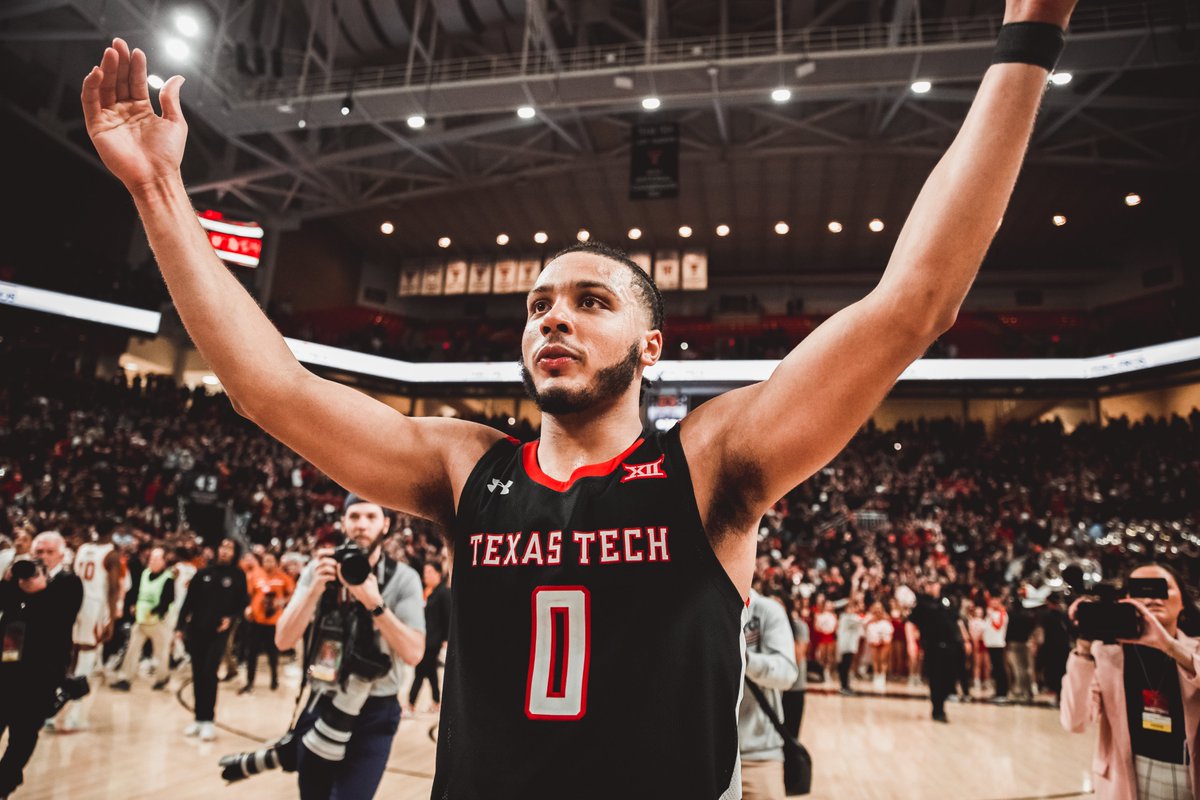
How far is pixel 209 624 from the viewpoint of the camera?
23.7 feet

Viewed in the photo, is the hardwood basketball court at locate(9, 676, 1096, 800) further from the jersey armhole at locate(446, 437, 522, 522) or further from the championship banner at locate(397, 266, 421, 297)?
the championship banner at locate(397, 266, 421, 297)

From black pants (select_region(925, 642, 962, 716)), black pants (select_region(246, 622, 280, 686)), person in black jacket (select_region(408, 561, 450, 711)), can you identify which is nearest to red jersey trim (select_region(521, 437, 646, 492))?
person in black jacket (select_region(408, 561, 450, 711))

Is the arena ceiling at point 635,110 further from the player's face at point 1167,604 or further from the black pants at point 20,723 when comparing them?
the black pants at point 20,723

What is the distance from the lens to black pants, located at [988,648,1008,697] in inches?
439

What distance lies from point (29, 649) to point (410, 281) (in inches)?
920

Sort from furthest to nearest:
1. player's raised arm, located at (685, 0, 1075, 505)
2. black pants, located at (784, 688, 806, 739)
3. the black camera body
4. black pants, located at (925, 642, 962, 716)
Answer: black pants, located at (925, 642, 962, 716)
black pants, located at (784, 688, 806, 739)
the black camera body
player's raised arm, located at (685, 0, 1075, 505)

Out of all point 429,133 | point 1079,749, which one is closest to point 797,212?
point 429,133

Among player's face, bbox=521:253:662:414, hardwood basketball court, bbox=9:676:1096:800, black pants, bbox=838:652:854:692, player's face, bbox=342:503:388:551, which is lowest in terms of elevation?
hardwood basketball court, bbox=9:676:1096:800

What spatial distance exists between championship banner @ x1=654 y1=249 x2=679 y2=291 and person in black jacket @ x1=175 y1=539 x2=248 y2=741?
18.2 m

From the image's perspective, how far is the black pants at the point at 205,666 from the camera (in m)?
6.86

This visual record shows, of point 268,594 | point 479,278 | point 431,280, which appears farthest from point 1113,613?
point 431,280

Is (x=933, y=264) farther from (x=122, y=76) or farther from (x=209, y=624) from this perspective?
(x=209, y=624)

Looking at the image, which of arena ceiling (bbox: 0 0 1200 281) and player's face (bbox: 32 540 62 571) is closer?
player's face (bbox: 32 540 62 571)

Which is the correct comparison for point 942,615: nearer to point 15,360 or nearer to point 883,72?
point 883,72
